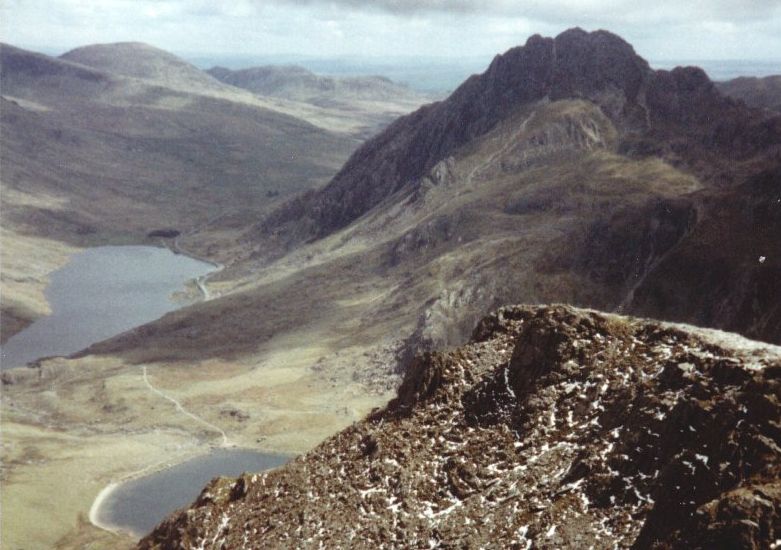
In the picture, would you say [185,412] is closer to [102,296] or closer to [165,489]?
[165,489]

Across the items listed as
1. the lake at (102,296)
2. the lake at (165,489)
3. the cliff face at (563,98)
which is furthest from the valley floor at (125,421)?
the cliff face at (563,98)

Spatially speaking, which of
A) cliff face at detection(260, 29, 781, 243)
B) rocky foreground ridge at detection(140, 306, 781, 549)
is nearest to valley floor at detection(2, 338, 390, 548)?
rocky foreground ridge at detection(140, 306, 781, 549)

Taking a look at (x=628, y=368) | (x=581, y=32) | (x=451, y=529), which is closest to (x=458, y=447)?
(x=451, y=529)

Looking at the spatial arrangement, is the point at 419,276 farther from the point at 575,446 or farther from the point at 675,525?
the point at 675,525

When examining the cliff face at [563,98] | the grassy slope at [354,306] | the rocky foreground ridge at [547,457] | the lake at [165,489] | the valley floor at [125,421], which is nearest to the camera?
the rocky foreground ridge at [547,457]

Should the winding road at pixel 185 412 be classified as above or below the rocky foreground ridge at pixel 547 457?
below

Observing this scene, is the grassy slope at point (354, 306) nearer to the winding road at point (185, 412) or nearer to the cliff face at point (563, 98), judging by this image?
the winding road at point (185, 412)

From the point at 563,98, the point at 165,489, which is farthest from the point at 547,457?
the point at 563,98
